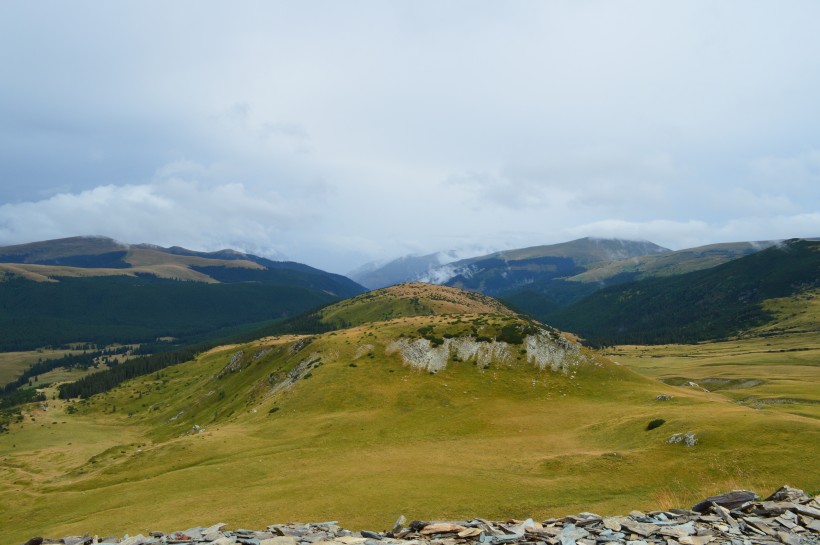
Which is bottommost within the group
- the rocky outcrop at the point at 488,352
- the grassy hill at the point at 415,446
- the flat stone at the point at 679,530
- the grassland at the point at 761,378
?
the grassland at the point at 761,378

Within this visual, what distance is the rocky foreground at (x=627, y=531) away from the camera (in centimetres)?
1733

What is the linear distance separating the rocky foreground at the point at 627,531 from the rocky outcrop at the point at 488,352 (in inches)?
2575

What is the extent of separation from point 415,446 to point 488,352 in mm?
36926

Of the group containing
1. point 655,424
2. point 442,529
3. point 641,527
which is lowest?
point 655,424

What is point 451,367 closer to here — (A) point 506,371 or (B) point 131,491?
(A) point 506,371

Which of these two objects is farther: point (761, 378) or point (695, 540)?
point (761, 378)

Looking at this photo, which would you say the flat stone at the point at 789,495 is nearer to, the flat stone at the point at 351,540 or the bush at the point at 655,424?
the flat stone at the point at 351,540

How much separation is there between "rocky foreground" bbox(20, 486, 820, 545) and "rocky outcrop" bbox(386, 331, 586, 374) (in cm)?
6539

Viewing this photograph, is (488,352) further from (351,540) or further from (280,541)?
(280,541)

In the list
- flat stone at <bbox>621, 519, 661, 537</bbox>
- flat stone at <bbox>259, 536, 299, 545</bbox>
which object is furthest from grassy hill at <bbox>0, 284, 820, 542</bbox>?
flat stone at <bbox>259, 536, 299, 545</bbox>

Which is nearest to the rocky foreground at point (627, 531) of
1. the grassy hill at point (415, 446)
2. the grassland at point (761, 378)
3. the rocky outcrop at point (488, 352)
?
the grassy hill at point (415, 446)

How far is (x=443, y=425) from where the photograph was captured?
64750mm

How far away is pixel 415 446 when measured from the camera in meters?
56.7

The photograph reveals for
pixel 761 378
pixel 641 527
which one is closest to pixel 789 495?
pixel 641 527
